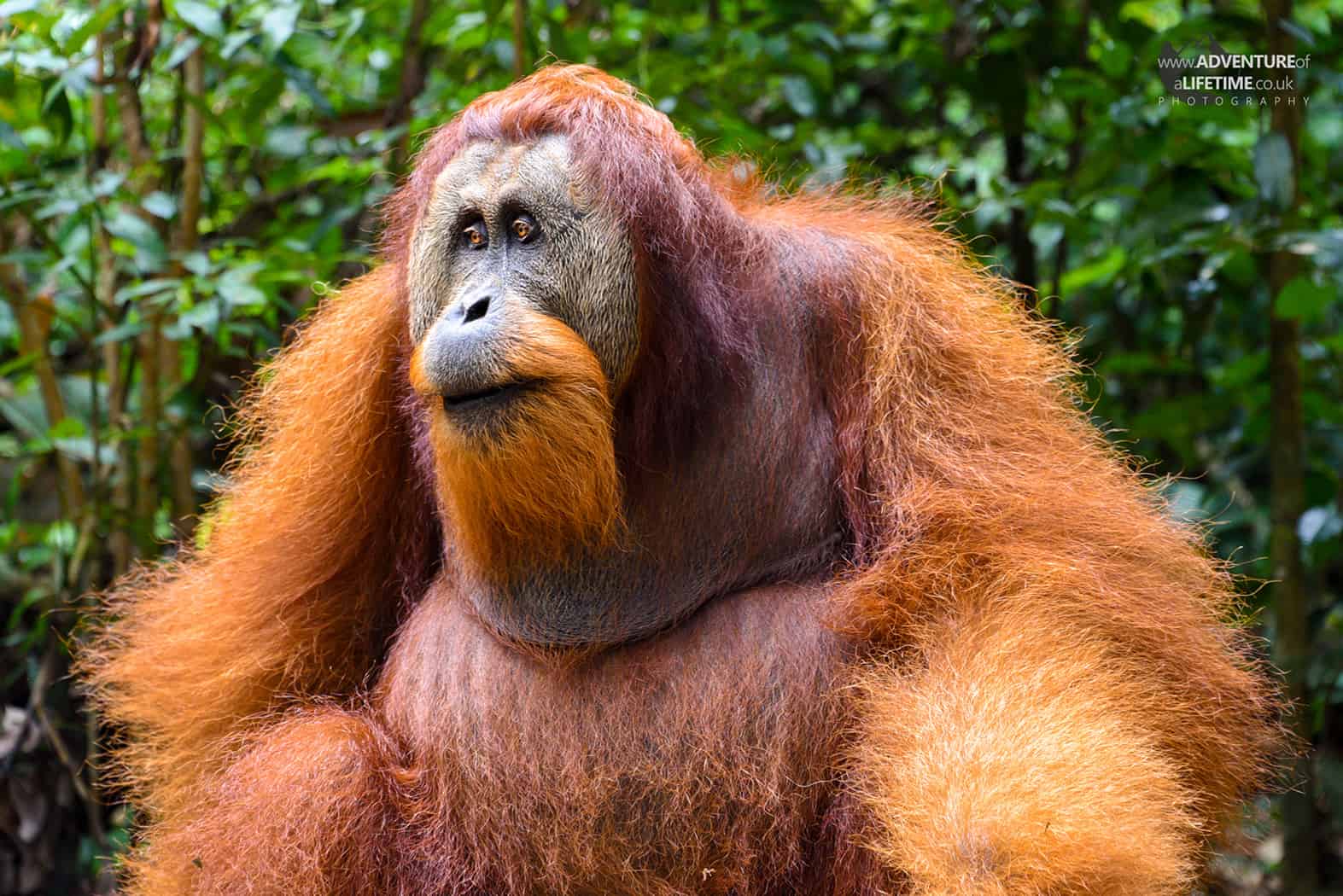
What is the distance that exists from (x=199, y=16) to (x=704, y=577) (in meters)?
1.61

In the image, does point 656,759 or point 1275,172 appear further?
point 1275,172

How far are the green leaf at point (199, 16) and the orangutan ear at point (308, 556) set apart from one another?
2.12ft

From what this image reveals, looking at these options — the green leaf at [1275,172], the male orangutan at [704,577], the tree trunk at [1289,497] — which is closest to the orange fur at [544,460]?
the male orangutan at [704,577]

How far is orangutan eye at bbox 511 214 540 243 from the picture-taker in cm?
200

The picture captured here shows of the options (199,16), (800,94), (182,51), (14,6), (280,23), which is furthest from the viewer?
(800,94)

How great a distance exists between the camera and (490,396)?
77.2 inches

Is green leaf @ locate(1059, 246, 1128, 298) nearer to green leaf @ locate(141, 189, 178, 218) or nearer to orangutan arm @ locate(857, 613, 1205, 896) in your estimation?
orangutan arm @ locate(857, 613, 1205, 896)

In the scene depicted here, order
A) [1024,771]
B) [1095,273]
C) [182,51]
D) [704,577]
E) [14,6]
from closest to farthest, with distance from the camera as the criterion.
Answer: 1. [1024,771]
2. [704,577]
3. [14,6]
4. [182,51]
5. [1095,273]

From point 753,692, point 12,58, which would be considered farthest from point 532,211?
point 12,58

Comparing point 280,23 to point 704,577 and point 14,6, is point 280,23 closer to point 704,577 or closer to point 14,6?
point 14,6

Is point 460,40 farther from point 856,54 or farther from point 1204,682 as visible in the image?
point 1204,682

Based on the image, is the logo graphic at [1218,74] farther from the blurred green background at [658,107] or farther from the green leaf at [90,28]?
the green leaf at [90,28]

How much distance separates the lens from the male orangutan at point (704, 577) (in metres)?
1.94

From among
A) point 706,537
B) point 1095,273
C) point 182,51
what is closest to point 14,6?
point 182,51
